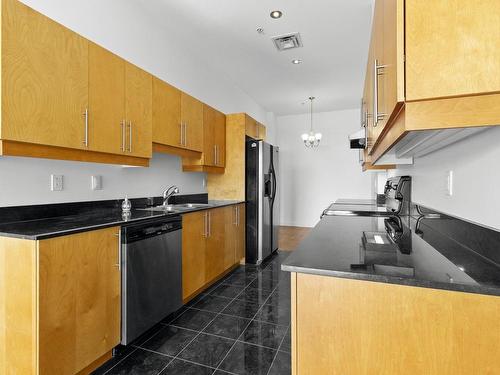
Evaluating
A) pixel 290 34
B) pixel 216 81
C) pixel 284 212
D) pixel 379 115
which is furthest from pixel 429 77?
pixel 284 212

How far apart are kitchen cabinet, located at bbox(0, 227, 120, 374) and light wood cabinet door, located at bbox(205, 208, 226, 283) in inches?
52.6

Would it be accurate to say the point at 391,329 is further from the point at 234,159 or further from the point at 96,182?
the point at 234,159

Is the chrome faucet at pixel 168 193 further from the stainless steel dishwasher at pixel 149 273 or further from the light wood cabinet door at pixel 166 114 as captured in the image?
the stainless steel dishwasher at pixel 149 273

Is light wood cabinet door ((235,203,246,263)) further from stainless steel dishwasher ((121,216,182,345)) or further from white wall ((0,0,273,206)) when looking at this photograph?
stainless steel dishwasher ((121,216,182,345))

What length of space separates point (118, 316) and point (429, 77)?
205 centimetres

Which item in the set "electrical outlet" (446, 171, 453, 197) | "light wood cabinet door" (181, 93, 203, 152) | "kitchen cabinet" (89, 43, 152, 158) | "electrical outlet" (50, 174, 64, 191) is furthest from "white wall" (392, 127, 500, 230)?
"electrical outlet" (50, 174, 64, 191)

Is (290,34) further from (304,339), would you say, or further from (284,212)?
(284,212)

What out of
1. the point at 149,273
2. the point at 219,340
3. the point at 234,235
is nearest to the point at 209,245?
the point at 234,235

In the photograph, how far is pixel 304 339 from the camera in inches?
34.8

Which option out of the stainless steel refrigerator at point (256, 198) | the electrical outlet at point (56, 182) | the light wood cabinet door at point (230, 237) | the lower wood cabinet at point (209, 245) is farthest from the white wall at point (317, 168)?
the electrical outlet at point (56, 182)

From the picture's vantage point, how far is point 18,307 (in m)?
1.37

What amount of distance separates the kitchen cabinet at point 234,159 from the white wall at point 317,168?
3.29 m

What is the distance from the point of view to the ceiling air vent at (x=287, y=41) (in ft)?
10.7

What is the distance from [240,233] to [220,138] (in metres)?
1.35
